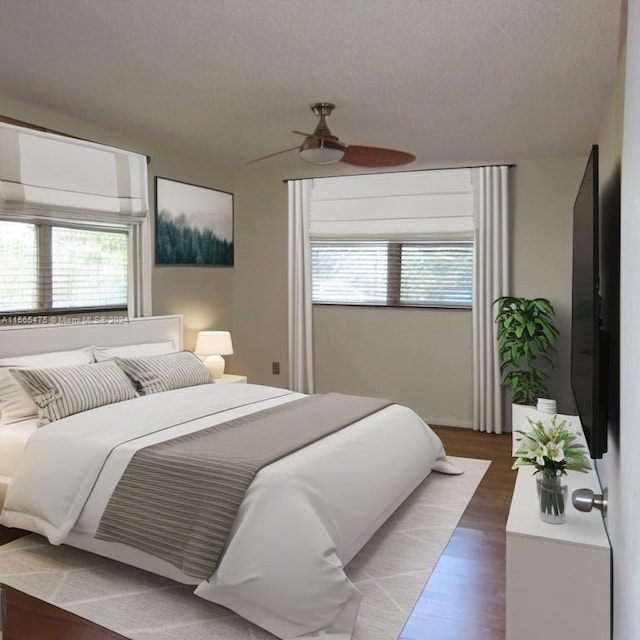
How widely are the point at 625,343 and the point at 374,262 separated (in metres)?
4.69

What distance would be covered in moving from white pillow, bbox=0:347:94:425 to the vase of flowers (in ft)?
8.58

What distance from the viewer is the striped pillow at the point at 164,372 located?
13.1 feet

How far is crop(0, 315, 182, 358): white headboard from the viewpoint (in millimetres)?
3803

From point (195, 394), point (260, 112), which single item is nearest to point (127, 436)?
point (195, 394)

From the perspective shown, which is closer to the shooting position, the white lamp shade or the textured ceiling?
the textured ceiling

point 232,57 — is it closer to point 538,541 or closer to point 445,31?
point 445,31

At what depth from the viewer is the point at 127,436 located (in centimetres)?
301

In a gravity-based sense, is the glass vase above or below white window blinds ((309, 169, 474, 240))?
below

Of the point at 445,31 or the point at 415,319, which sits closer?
the point at 445,31

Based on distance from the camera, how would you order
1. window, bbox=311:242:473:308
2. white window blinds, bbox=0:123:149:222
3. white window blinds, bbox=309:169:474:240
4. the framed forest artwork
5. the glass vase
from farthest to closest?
window, bbox=311:242:473:308
white window blinds, bbox=309:169:474:240
the framed forest artwork
white window blinds, bbox=0:123:149:222
the glass vase

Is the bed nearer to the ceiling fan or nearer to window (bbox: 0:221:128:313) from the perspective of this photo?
window (bbox: 0:221:128:313)

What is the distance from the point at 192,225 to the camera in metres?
5.66

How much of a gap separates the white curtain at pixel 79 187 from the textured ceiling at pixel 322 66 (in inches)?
9.7

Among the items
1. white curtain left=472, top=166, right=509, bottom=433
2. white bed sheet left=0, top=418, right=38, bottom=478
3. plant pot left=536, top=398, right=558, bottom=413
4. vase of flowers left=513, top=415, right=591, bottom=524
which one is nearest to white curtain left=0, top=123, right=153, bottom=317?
white bed sheet left=0, top=418, right=38, bottom=478
